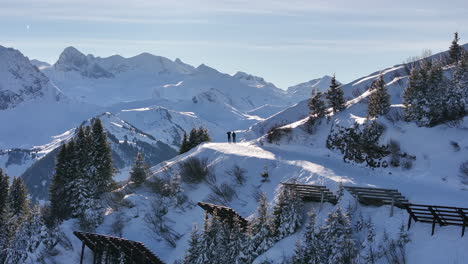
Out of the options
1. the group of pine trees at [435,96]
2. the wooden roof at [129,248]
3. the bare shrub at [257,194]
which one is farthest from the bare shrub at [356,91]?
the wooden roof at [129,248]

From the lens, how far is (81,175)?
212 feet

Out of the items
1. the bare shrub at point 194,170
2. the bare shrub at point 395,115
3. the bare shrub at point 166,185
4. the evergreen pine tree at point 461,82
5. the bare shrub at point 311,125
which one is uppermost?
the evergreen pine tree at point 461,82

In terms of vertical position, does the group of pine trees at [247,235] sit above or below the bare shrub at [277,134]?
below

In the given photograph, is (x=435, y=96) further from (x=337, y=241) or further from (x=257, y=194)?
(x=337, y=241)

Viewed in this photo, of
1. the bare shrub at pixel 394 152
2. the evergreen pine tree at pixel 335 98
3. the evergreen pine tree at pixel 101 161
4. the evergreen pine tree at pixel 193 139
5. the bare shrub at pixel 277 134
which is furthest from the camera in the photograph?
the evergreen pine tree at pixel 193 139

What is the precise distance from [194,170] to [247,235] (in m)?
21.8

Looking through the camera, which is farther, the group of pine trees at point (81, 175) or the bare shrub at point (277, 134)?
the bare shrub at point (277, 134)

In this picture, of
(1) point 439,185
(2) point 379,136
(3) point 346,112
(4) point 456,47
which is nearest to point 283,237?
(1) point 439,185

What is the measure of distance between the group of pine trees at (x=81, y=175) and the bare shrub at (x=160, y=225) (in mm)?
6427

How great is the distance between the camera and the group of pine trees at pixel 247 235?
4212 cm

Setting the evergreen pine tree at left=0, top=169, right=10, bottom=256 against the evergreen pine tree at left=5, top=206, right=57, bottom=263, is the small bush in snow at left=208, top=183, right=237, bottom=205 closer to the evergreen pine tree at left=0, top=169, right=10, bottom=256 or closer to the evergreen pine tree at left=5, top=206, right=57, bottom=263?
the evergreen pine tree at left=5, top=206, right=57, bottom=263

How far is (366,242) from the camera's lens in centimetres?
3931

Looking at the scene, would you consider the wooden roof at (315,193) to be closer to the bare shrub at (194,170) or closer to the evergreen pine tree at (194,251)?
the evergreen pine tree at (194,251)

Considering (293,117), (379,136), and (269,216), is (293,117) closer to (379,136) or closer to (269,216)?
(379,136)
